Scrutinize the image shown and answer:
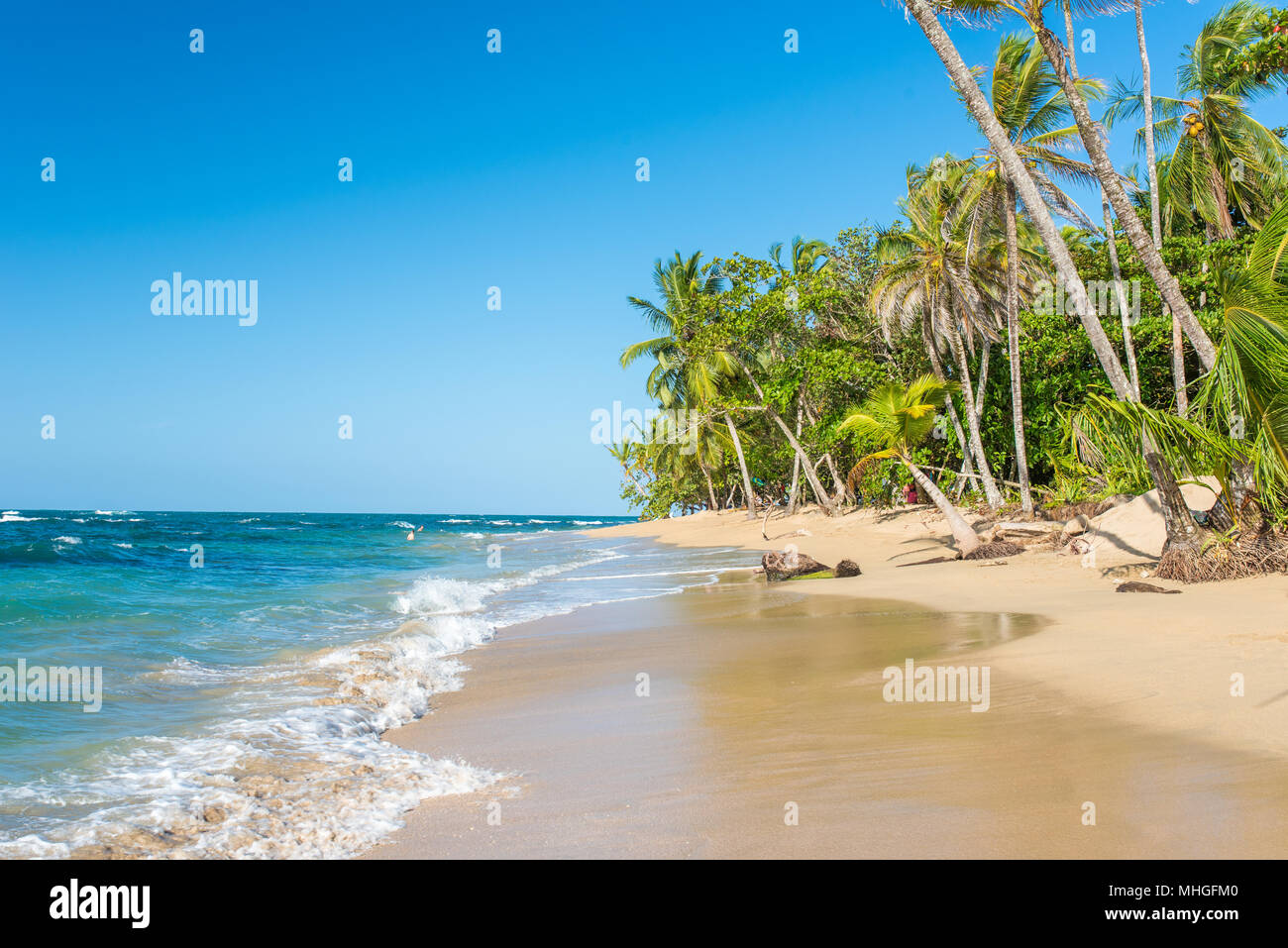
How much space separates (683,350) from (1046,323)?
17.3 meters

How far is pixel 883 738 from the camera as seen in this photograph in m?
4.86

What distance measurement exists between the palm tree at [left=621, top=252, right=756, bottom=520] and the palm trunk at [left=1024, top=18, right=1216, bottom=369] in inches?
817

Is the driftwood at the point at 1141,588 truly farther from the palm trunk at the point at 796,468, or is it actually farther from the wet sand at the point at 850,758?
the palm trunk at the point at 796,468

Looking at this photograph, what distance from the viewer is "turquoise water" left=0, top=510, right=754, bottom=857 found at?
4.07 meters

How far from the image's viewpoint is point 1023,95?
717 inches

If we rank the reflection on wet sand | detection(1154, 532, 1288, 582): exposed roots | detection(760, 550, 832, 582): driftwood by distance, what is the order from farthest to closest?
detection(760, 550, 832, 582): driftwood
detection(1154, 532, 1288, 582): exposed roots
the reflection on wet sand

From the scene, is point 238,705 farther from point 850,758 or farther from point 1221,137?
point 1221,137

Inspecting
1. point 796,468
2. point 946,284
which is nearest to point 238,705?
point 946,284

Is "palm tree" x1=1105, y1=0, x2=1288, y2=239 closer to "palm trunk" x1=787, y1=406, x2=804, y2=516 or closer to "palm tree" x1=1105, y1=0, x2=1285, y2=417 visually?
"palm tree" x1=1105, y1=0, x2=1285, y2=417

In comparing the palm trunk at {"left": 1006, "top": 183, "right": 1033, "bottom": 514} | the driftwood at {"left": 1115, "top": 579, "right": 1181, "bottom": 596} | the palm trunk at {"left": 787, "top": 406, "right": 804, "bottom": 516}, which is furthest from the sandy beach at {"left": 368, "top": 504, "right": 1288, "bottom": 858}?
the palm trunk at {"left": 787, "top": 406, "right": 804, "bottom": 516}

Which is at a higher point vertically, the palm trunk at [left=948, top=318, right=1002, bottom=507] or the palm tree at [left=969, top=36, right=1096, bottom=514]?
the palm tree at [left=969, top=36, right=1096, bottom=514]
